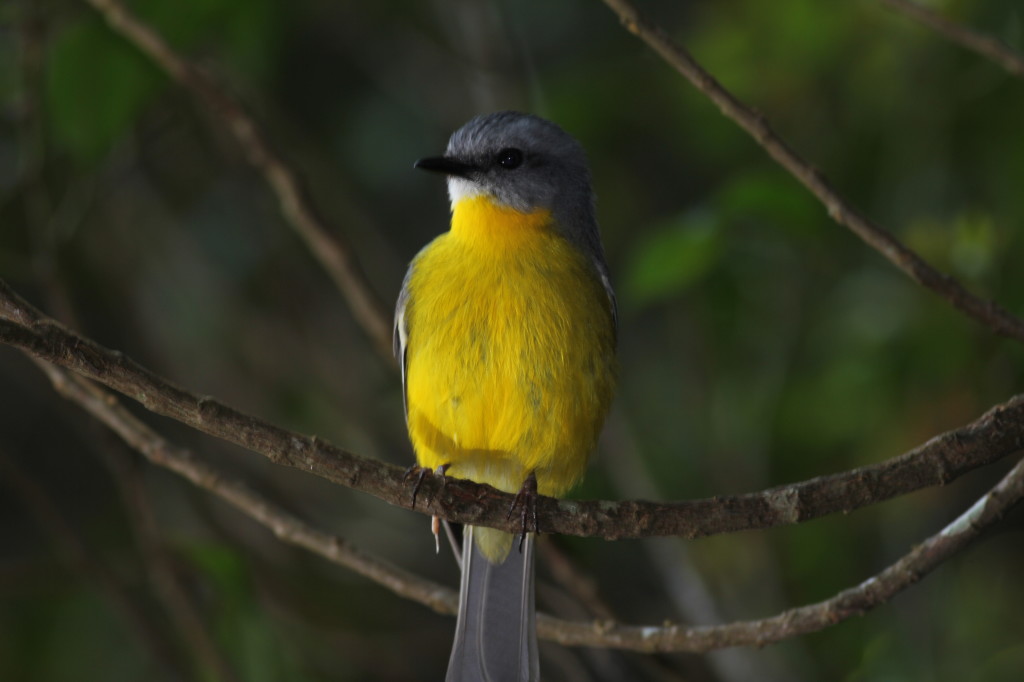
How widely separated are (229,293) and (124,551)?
143 centimetres

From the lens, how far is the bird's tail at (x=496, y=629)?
3303 millimetres

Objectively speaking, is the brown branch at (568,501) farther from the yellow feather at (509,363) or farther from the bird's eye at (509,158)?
the bird's eye at (509,158)

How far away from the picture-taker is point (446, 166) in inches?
139

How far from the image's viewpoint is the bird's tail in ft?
10.8

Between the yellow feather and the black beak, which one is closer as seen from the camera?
the yellow feather

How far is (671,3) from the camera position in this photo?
604 cm

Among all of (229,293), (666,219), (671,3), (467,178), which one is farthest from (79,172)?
(671,3)

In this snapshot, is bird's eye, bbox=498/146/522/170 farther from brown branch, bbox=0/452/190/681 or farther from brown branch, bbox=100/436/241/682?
brown branch, bbox=0/452/190/681

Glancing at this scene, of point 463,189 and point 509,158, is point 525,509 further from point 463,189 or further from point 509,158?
point 509,158

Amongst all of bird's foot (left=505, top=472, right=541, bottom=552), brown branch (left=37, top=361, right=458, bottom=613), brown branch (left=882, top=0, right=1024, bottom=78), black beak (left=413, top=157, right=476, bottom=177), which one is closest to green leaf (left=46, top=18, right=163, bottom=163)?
brown branch (left=37, top=361, right=458, bottom=613)

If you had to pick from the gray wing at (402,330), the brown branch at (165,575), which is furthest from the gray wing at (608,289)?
the brown branch at (165,575)

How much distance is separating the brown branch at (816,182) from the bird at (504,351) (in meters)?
0.82

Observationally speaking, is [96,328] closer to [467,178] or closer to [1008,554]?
[467,178]

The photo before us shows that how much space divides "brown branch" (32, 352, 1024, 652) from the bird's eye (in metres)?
1.39
